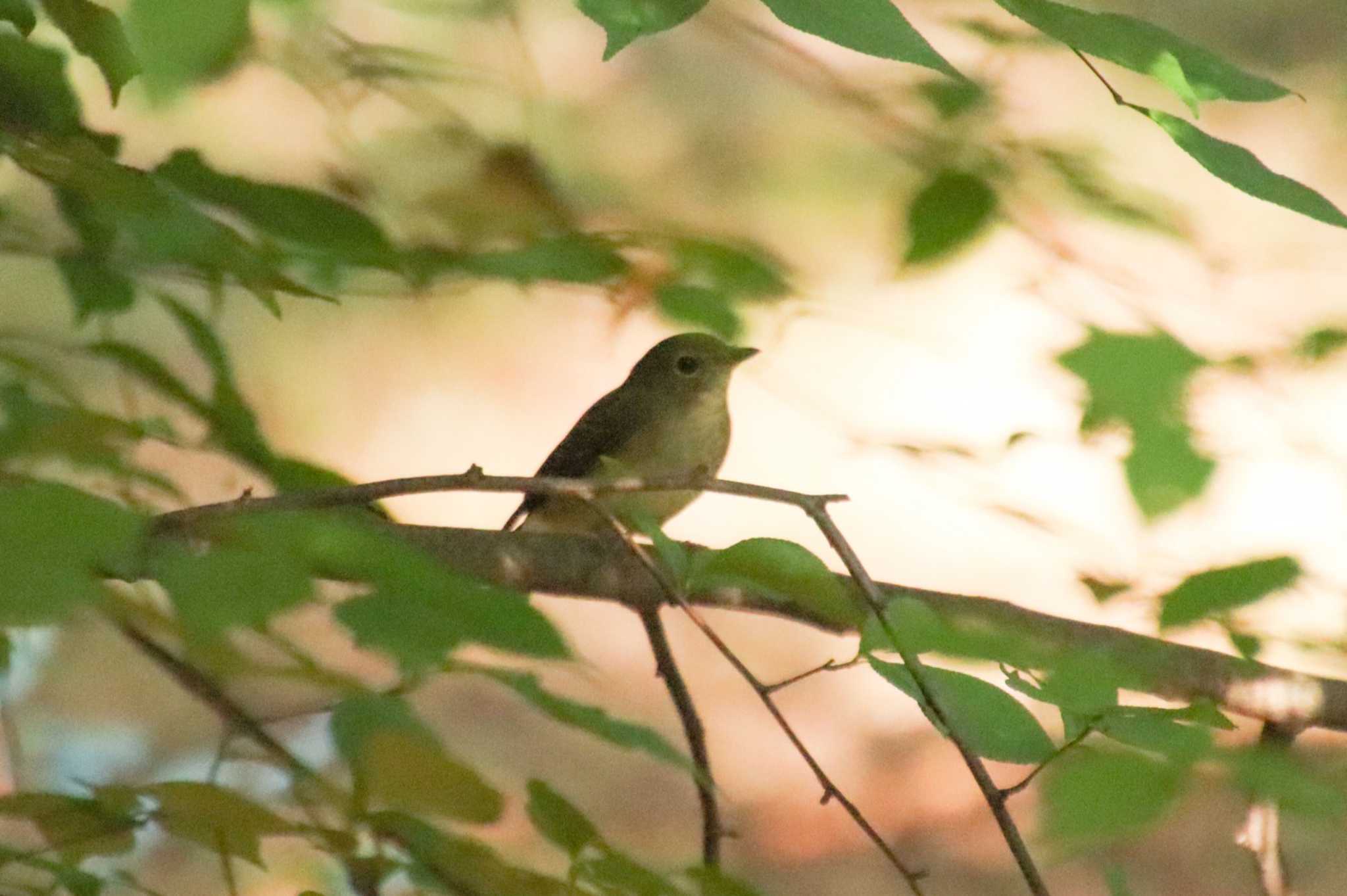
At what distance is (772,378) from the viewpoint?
269cm

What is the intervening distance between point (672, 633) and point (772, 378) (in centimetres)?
52

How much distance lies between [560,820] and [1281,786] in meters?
0.32

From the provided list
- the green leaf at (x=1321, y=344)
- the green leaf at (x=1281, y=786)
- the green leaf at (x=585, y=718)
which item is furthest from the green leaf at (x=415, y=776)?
the green leaf at (x=1321, y=344)

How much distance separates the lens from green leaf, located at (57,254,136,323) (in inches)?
39.5

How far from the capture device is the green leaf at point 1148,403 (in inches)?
38.7

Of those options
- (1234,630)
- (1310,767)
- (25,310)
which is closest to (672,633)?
(25,310)

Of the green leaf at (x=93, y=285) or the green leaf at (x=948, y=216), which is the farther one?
the green leaf at (x=948, y=216)

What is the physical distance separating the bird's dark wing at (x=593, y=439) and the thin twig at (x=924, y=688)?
1.35 meters

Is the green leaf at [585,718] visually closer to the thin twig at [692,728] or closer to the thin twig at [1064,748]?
the thin twig at [1064,748]

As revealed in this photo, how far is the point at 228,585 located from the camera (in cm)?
44

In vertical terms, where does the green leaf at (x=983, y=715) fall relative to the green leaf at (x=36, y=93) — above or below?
below

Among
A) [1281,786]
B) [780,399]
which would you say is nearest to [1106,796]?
[1281,786]

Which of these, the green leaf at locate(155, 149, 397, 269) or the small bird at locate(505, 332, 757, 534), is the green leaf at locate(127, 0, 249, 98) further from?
the small bird at locate(505, 332, 757, 534)

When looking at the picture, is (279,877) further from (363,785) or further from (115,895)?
(363,785)
